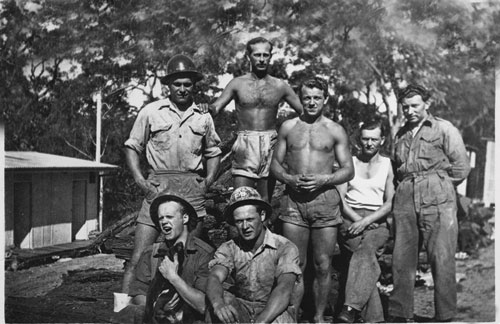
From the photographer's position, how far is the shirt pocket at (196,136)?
551 centimetres

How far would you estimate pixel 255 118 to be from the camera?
5707mm

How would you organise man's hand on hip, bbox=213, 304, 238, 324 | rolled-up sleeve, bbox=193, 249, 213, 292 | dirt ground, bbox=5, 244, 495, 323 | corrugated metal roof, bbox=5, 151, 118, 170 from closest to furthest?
man's hand on hip, bbox=213, 304, 238, 324 → rolled-up sleeve, bbox=193, 249, 213, 292 → dirt ground, bbox=5, 244, 495, 323 → corrugated metal roof, bbox=5, 151, 118, 170

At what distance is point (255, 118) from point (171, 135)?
2.55 ft

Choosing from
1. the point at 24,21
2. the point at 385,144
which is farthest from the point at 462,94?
the point at 24,21

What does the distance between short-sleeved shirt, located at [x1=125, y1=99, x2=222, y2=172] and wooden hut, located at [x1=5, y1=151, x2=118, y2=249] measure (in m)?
1.53

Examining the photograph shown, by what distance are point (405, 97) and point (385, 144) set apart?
73.1 inches

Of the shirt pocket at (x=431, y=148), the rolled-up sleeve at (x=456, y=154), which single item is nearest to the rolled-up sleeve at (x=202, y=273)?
the shirt pocket at (x=431, y=148)

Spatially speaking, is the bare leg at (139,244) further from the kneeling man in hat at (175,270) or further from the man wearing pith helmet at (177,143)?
the kneeling man in hat at (175,270)

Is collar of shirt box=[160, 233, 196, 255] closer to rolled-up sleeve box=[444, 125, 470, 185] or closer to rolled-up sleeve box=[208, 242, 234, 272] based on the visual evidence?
rolled-up sleeve box=[208, 242, 234, 272]

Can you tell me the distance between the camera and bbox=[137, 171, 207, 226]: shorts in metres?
5.32

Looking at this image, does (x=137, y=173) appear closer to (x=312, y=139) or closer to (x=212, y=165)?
(x=212, y=165)

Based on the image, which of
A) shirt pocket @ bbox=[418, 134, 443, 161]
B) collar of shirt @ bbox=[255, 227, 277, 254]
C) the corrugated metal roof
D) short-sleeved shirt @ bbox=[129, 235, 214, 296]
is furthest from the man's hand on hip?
the corrugated metal roof

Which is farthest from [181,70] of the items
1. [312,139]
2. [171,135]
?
[312,139]

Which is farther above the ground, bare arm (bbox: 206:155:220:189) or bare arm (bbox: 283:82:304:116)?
bare arm (bbox: 283:82:304:116)
